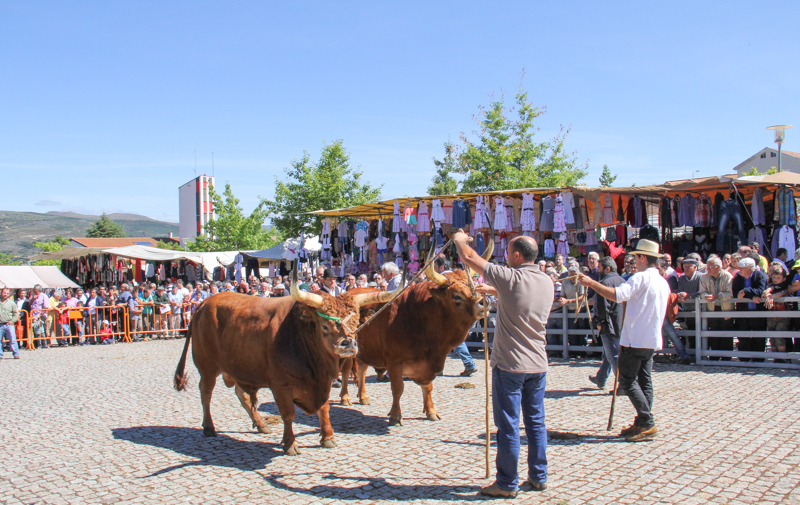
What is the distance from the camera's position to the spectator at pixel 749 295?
10336mm

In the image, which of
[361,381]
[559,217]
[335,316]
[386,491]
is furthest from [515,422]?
[559,217]

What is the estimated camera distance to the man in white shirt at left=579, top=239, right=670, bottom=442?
5914 millimetres

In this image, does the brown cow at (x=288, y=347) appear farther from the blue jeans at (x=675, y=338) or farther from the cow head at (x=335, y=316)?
the blue jeans at (x=675, y=338)

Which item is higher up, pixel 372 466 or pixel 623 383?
pixel 623 383

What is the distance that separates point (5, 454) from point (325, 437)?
3.48 m

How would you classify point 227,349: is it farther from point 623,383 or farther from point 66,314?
point 66,314

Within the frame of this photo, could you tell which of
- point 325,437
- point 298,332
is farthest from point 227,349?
point 325,437

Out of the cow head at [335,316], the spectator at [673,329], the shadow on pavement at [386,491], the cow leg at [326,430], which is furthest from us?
the spectator at [673,329]

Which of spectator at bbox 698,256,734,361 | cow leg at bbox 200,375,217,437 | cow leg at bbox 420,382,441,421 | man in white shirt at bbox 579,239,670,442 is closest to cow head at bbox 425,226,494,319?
cow leg at bbox 420,382,441,421

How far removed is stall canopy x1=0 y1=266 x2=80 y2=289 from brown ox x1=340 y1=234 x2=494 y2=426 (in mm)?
24648

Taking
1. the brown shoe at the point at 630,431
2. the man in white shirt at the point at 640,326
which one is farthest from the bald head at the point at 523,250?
the brown shoe at the point at 630,431

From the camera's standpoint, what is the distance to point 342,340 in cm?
561

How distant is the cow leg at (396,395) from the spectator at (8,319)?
13246 mm

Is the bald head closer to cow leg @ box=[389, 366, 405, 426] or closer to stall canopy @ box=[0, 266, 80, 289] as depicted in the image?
cow leg @ box=[389, 366, 405, 426]
